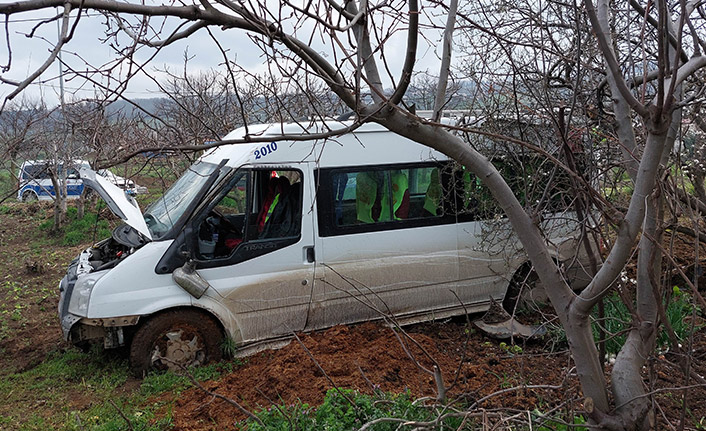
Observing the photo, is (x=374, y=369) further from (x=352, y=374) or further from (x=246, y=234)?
(x=246, y=234)

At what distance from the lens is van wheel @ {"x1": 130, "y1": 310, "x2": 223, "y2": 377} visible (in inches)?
204

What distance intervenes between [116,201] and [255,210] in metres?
1.28

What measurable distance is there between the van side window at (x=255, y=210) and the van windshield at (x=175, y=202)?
0.26m

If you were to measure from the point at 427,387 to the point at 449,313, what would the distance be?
1.68m

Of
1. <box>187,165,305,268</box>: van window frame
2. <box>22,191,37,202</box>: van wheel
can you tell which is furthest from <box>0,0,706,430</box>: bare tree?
<box>22,191,37,202</box>: van wheel

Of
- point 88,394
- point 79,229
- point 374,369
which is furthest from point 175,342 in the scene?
→ point 79,229

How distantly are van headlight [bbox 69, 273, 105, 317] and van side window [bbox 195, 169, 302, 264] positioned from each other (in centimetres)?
93

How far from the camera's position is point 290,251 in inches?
218

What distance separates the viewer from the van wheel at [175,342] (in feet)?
17.0

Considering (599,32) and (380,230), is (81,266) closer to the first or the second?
(380,230)

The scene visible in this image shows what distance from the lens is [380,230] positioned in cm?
584

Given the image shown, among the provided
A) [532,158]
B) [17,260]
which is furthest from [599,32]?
[17,260]

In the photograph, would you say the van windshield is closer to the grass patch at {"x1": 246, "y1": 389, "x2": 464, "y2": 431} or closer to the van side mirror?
the van side mirror

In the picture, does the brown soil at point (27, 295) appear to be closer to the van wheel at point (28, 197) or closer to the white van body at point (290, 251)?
the white van body at point (290, 251)
